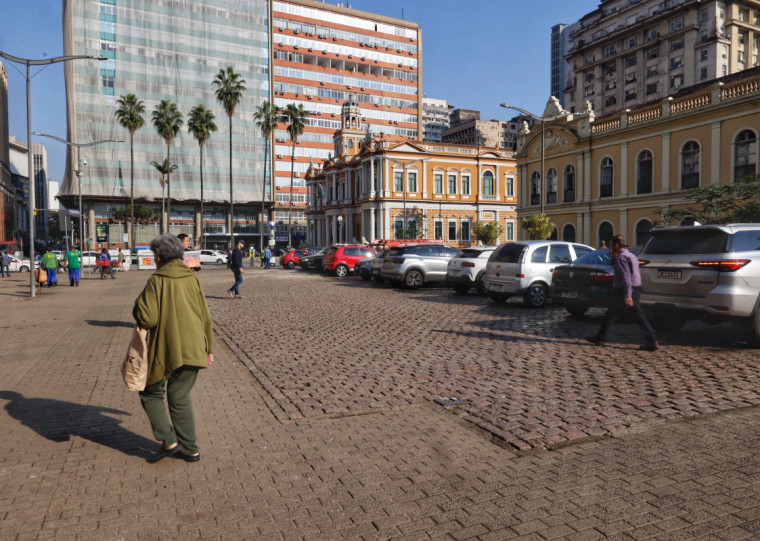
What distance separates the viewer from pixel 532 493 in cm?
377

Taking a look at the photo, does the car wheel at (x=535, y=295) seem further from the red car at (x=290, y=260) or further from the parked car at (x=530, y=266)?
the red car at (x=290, y=260)

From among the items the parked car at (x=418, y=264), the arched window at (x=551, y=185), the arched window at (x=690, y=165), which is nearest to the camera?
the parked car at (x=418, y=264)

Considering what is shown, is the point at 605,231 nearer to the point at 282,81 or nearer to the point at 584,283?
the point at 584,283

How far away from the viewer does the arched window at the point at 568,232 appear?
37.8m

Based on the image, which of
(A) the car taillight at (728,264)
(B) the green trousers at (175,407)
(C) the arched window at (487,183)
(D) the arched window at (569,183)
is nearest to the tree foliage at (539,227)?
(D) the arched window at (569,183)

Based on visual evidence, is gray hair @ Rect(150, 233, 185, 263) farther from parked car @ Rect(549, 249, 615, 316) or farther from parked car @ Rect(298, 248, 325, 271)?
parked car @ Rect(298, 248, 325, 271)

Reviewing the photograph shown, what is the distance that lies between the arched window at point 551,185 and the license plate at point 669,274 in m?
31.6

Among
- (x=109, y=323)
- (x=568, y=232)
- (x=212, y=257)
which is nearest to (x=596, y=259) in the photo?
(x=109, y=323)

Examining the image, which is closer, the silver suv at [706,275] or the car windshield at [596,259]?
the silver suv at [706,275]

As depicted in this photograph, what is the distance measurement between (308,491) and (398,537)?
866 mm

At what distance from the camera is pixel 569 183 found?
38.0m

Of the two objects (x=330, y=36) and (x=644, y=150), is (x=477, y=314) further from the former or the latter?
(x=330, y=36)

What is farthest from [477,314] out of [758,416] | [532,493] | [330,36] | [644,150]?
[330,36]

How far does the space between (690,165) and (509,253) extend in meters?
20.6
